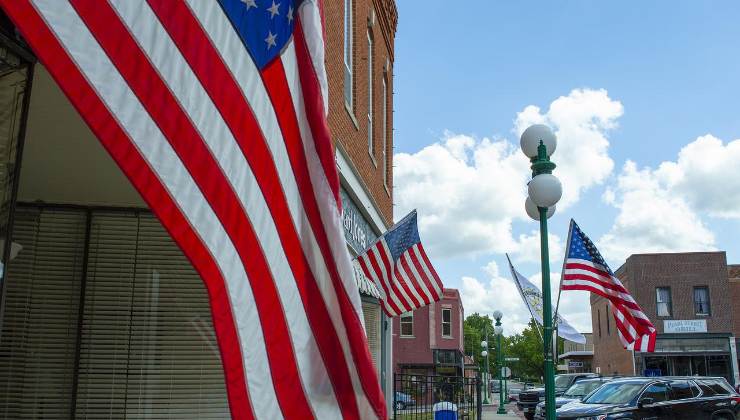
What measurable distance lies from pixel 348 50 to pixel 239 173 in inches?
390

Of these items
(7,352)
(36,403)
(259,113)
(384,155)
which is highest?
(384,155)

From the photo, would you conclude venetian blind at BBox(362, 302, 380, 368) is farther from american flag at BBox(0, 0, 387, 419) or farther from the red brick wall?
american flag at BBox(0, 0, 387, 419)

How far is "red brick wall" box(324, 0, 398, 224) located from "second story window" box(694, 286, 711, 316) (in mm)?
30157

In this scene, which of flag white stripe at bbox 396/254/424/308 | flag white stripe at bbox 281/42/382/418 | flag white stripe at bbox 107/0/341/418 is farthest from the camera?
flag white stripe at bbox 396/254/424/308

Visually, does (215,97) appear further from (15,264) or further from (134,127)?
(15,264)

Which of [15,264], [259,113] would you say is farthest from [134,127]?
[15,264]

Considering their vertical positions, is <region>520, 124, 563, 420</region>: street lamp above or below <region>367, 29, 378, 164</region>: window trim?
below

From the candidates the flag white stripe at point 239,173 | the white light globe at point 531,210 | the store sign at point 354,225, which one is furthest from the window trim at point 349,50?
Answer: the flag white stripe at point 239,173

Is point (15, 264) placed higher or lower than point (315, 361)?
higher

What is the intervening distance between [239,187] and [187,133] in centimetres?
32

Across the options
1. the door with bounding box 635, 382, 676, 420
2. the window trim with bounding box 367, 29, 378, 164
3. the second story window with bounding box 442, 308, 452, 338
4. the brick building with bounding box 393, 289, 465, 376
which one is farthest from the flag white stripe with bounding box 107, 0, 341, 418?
the second story window with bounding box 442, 308, 452, 338

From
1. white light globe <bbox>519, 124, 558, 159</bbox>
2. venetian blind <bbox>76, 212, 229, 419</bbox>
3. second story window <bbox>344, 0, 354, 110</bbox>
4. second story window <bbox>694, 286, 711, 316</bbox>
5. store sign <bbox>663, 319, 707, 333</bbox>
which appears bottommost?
venetian blind <bbox>76, 212, 229, 419</bbox>

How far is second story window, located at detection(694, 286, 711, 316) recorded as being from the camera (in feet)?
136

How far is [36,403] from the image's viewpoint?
19.1 ft
